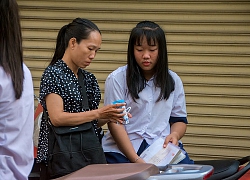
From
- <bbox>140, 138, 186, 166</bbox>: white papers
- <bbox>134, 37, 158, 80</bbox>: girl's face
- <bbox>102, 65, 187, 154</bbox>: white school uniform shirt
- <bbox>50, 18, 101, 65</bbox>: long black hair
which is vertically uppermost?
<bbox>50, 18, 101, 65</bbox>: long black hair

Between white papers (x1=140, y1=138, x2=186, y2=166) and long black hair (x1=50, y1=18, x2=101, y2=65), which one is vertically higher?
long black hair (x1=50, y1=18, x2=101, y2=65)

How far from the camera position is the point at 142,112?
4105 mm

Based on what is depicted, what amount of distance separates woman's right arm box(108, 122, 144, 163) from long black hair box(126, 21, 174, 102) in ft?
0.78

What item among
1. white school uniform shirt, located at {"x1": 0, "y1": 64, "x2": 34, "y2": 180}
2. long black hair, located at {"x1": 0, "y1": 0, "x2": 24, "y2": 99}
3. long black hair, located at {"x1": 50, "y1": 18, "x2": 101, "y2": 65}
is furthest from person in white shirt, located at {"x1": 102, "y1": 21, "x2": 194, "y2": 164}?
long black hair, located at {"x1": 0, "y1": 0, "x2": 24, "y2": 99}

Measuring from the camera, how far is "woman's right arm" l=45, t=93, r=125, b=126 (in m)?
3.50

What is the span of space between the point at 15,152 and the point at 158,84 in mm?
1760

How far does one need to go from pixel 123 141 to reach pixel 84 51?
713 mm

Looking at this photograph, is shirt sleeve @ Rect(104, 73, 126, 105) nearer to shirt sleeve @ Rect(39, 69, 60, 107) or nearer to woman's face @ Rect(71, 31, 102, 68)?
woman's face @ Rect(71, 31, 102, 68)

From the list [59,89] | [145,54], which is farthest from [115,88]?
[59,89]

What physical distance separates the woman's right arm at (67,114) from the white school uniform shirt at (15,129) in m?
0.81

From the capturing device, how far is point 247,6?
6.54 metres

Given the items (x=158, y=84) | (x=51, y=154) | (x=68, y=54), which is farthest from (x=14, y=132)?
(x=158, y=84)

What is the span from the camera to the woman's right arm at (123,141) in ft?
13.0

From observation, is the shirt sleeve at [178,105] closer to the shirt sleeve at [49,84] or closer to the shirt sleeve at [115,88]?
the shirt sleeve at [115,88]
